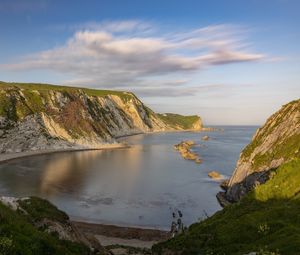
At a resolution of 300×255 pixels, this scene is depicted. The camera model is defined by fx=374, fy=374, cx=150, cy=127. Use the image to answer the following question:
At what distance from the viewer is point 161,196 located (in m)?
68.6

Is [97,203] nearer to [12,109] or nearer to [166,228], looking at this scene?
[166,228]

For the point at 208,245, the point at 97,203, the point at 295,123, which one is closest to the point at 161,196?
the point at 97,203

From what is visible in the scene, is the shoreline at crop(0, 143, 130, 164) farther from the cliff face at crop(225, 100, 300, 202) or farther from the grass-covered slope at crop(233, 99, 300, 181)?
the grass-covered slope at crop(233, 99, 300, 181)

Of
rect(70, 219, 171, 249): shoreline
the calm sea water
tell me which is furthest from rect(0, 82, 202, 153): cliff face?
rect(70, 219, 171, 249): shoreline

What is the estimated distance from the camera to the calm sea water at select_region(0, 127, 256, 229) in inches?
2282

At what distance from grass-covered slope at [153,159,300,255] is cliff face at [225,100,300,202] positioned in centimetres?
2393

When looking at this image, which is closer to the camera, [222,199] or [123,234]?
[123,234]

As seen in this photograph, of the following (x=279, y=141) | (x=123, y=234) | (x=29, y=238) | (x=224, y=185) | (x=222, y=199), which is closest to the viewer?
(x=29, y=238)

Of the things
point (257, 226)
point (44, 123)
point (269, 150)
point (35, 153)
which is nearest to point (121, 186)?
point (269, 150)

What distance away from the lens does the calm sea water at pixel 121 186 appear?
5796cm

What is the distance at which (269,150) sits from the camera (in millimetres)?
58531

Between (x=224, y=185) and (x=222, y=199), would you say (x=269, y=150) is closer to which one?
(x=222, y=199)

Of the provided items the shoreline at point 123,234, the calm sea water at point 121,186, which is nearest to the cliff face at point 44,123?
the calm sea water at point 121,186

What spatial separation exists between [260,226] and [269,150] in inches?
1626
